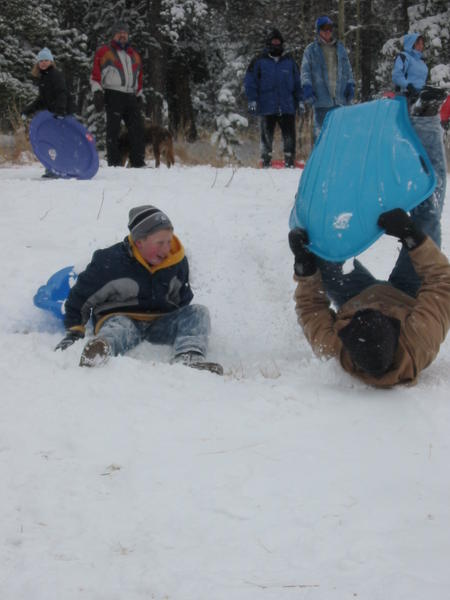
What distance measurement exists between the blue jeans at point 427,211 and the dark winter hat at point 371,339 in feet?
2.78

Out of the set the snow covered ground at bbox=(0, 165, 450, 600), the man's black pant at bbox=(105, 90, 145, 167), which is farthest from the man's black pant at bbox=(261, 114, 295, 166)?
the snow covered ground at bbox=(0, 165, 450, 600)

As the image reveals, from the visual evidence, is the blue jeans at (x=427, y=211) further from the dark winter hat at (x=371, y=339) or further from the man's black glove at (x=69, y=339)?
the man's black glove at (x=69, y=339)

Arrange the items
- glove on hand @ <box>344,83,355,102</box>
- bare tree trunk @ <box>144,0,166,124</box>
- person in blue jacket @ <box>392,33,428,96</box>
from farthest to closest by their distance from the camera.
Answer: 1. bare tree trunk @ <box>144,0,166,124</box>
2. glove on hand @ <box>344,83,355,102</box>
3. person in blue jacket @ <box>392,33,428,96</box>

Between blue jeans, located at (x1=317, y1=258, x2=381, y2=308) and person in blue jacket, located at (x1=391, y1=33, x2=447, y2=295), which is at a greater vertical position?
person in blue jacket, located at (x1=391, y1=33, x2=447, y2=295)

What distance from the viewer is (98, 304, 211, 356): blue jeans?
3.62 m

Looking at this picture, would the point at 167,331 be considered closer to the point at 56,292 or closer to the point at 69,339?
the point at 69,339

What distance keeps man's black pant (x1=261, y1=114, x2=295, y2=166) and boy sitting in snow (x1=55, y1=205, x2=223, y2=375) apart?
4.67m

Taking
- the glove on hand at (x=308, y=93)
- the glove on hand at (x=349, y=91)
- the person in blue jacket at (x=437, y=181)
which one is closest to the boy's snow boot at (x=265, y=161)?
the glove on hand at (x=308, y=93)

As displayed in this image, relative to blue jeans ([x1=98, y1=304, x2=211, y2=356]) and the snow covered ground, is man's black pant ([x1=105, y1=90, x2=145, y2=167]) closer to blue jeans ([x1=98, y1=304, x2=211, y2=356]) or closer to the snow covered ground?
the snow covered ground

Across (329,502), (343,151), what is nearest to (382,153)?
(343,151)

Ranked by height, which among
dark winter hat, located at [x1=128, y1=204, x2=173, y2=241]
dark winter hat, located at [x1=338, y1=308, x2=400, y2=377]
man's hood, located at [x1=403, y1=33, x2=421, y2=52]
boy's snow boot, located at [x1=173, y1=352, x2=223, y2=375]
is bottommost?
boy's snow boot, located at [x1=173, y1=352, x2=223, y2=375]

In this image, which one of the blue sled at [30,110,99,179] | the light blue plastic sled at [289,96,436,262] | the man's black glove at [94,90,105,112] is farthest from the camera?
the man's black glove at [94,90,105,112]

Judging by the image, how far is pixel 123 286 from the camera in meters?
3.90

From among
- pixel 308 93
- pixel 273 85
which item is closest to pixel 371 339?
pixel 308 93
